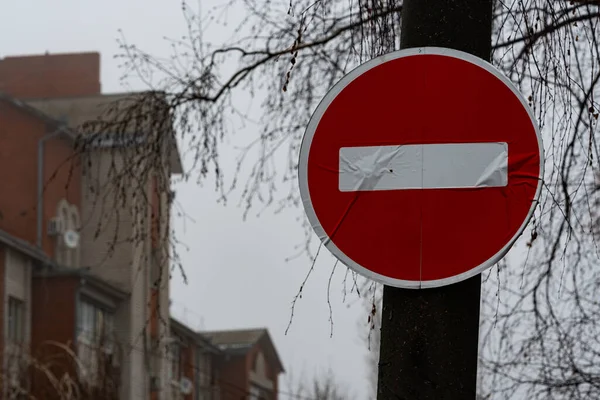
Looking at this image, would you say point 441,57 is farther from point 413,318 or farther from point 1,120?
point 1,120

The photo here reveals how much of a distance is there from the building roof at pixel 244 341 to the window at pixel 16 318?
2113 cm

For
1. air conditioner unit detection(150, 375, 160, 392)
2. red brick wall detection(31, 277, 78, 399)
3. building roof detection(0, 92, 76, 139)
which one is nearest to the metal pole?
building roof detection(0, 92, 76, 139)

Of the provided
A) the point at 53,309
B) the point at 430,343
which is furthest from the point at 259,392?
the point at 430,343

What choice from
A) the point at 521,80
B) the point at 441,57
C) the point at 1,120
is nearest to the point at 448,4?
the point at 441,57

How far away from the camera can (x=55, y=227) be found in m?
35.1

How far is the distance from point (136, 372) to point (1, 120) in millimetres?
8524

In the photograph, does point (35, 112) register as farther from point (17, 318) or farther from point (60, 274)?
point (17, 318)

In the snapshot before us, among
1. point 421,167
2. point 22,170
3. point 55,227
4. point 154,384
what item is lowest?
point 154,384

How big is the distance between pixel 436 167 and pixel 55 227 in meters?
32.1

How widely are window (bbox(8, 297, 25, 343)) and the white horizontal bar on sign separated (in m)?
28.9

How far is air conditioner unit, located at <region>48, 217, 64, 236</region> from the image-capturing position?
35062 mm

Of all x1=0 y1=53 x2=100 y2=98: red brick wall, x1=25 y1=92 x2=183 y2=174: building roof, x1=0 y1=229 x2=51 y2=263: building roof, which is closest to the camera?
x1=25 y1=92 x2=183 y2=174: building roof

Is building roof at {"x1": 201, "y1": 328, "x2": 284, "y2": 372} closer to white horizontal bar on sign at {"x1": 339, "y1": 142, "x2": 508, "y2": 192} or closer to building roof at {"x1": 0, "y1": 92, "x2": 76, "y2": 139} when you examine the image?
building roof at {"x1": 0, "y1": 92, "x2": 76, "y2": 139}

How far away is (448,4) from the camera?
394cm
